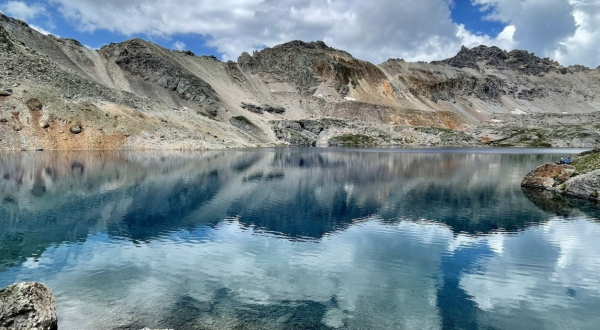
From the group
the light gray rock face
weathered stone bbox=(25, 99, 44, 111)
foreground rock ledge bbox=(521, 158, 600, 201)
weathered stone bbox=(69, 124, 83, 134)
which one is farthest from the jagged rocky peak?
the light gray rock face

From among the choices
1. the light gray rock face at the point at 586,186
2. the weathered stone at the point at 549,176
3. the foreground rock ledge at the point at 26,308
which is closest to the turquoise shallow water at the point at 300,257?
the foreground rock ledge at the point at 26,308

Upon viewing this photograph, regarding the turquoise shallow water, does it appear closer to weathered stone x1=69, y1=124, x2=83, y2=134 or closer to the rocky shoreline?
the rocky shoreline

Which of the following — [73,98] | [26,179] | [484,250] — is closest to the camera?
[484,250]

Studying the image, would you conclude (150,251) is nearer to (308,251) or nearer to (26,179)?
(308,251)

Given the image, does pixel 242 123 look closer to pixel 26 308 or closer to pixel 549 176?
pixel 549 176

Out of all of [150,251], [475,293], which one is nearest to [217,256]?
[150,251]

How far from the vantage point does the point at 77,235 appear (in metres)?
24.2

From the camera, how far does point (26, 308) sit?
11.1 metres

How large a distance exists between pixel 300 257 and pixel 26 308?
13.0 m

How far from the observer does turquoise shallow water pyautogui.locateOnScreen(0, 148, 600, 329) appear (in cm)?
1418

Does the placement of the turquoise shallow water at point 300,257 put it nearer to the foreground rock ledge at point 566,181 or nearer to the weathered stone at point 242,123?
the foreground rock ledge at point 566,181

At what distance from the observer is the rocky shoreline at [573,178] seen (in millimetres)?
39219

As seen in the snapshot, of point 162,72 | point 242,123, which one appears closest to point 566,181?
point 242,123

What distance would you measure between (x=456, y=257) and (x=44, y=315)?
65.4 ft
